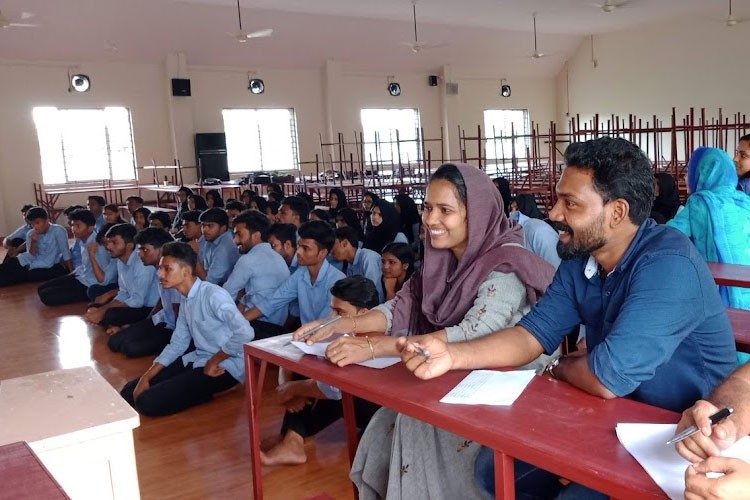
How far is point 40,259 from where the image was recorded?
699cm

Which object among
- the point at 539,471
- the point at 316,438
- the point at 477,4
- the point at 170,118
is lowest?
the point at 316,438

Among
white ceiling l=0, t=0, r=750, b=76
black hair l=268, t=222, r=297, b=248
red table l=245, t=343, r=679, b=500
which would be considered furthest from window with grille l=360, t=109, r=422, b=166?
red table l=245, t=343, r=679, b=500

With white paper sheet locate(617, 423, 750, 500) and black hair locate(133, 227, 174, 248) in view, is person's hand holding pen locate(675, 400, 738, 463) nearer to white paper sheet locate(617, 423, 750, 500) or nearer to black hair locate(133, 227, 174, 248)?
white paper sheet locate(617, 423, 750, 500)

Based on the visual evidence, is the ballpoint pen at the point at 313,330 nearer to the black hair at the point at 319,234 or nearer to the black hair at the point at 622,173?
the black hair at the point at 622,173

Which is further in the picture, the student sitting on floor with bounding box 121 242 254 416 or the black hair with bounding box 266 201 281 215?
the black hair with bounding box 266 201 281 215

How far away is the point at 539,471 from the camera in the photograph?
5.28 ft

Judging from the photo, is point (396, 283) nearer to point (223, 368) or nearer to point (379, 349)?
point (223, 368)

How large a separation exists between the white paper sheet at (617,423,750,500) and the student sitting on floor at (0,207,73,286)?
6.67m

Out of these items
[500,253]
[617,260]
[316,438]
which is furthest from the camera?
[316,438]

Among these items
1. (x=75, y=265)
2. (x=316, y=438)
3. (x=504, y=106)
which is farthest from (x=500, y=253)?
A: (x=504, y=106)

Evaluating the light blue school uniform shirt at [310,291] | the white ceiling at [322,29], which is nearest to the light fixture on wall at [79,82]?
the white ceiling at [322,29]

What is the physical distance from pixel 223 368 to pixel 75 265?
424 cm

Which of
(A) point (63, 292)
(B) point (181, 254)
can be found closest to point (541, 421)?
(B) point (181, 254)

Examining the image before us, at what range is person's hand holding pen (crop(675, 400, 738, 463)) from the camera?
1.00 meters
